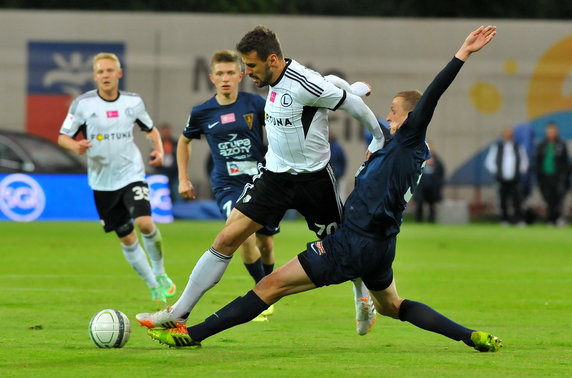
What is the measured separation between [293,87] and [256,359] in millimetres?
1854

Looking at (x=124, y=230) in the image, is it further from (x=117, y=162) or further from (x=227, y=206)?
(x=227, y=206)

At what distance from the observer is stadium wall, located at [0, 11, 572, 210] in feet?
94.4

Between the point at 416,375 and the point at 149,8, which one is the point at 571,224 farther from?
the point at 416,375

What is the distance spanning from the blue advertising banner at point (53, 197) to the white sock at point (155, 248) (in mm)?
12637

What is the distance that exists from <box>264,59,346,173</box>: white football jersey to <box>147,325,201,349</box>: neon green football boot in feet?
4.32

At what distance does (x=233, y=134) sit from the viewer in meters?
11.0

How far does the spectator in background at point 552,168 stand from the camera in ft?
89.0

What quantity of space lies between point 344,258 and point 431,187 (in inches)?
784

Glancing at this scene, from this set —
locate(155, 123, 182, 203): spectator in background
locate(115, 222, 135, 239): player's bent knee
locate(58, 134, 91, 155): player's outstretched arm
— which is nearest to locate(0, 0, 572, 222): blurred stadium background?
locate(155, 123, 182, 203): spectator in background

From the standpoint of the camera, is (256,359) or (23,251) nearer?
(256,359)

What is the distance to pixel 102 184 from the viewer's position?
40.9ft

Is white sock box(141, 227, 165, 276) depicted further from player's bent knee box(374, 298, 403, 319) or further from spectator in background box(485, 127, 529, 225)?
spectator in background box(485, 127, 529, 225)

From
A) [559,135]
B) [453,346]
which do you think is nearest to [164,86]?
[559,135]

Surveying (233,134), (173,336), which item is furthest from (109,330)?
(233,134)
